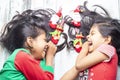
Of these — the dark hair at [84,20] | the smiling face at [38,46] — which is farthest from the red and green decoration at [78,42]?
the smiling face at [38,46]

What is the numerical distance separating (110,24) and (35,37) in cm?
29

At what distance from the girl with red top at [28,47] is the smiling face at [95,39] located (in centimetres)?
14

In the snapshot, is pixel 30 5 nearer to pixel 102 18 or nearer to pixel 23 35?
pixel 23 35

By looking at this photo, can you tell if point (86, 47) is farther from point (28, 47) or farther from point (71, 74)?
point (28, 47)

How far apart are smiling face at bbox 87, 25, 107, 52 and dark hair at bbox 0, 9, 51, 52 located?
17 cm

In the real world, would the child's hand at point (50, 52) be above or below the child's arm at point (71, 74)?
above

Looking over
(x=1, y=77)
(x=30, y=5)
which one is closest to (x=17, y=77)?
(x=1, y=77)

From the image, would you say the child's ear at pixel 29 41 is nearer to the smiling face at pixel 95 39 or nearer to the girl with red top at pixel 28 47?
the girl with red top at pixel 28 47

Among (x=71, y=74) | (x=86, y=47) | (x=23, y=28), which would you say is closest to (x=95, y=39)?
(x=86, y=47)

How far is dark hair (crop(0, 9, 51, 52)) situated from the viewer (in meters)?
1.05

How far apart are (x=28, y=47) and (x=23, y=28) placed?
8 cm

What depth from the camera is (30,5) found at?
1.12 metres

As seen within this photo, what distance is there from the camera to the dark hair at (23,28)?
105cm

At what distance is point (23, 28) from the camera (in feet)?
3.46
